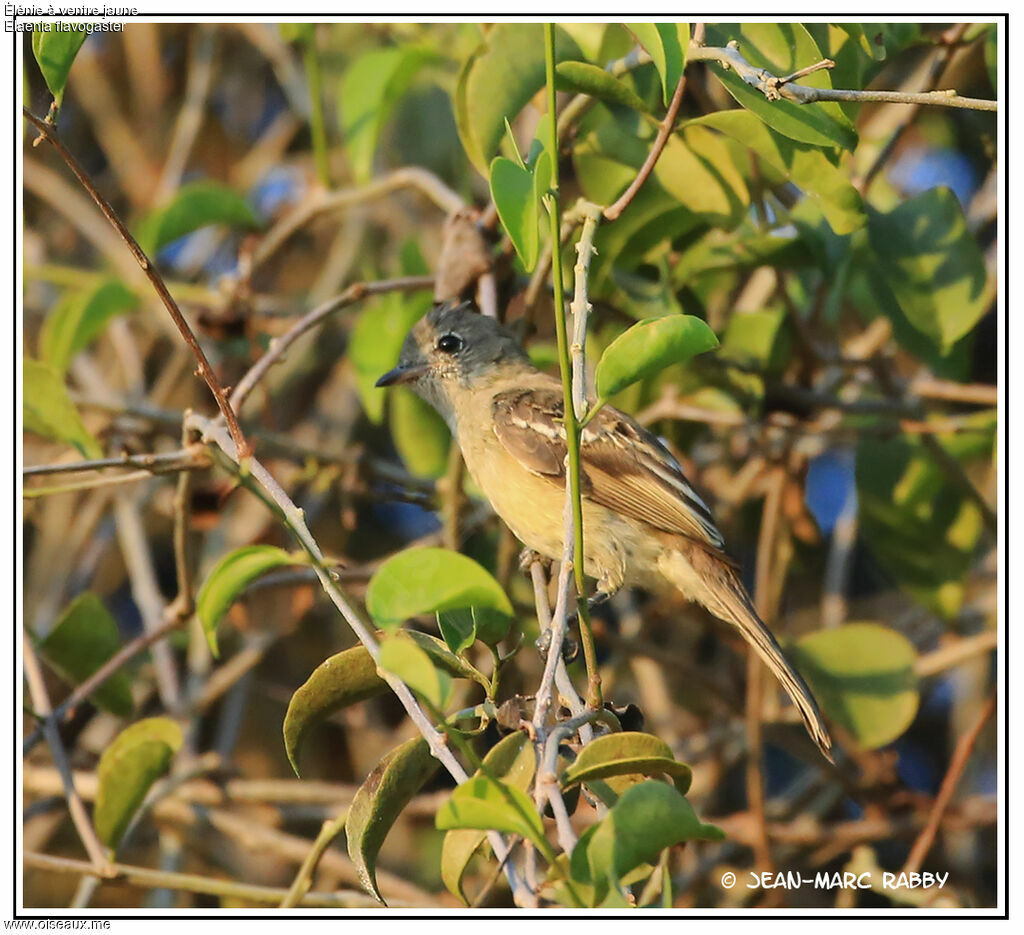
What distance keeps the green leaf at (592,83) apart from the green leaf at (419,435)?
1714mm

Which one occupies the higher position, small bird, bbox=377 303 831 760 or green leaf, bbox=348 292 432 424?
green leaf, bbox=348 292 432 424

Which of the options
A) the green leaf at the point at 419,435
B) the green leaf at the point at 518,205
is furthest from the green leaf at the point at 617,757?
the green leaf at the point at 419,435

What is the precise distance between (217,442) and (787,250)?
1.90 m

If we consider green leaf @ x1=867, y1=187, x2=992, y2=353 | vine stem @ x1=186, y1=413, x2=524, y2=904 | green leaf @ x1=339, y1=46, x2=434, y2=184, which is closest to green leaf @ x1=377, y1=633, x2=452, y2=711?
vine stem @ x1=186, y1=413, x2=524, y2=904

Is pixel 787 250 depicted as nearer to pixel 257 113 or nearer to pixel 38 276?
pixel 38 276

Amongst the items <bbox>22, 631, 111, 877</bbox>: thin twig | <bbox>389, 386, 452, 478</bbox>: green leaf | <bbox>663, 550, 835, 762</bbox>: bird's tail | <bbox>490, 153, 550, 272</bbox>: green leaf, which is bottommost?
<bbox>22, 631, 111, 877</bbox>: thin twig

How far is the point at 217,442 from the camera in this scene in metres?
2.57

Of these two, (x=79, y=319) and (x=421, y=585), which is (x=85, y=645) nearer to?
(x=79, y=319)

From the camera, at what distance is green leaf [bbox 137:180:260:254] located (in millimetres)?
4047

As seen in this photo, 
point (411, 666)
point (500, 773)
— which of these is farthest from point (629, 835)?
point (411, 666)

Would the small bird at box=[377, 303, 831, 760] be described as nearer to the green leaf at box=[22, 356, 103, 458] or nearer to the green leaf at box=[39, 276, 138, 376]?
the green leaf at box=[39, 276, 138, 376]

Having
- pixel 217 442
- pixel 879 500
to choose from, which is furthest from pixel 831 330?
pixel 217 442

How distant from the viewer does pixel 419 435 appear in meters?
4.45

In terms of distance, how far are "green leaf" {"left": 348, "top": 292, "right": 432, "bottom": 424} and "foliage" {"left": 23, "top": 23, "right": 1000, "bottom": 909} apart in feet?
0.04
